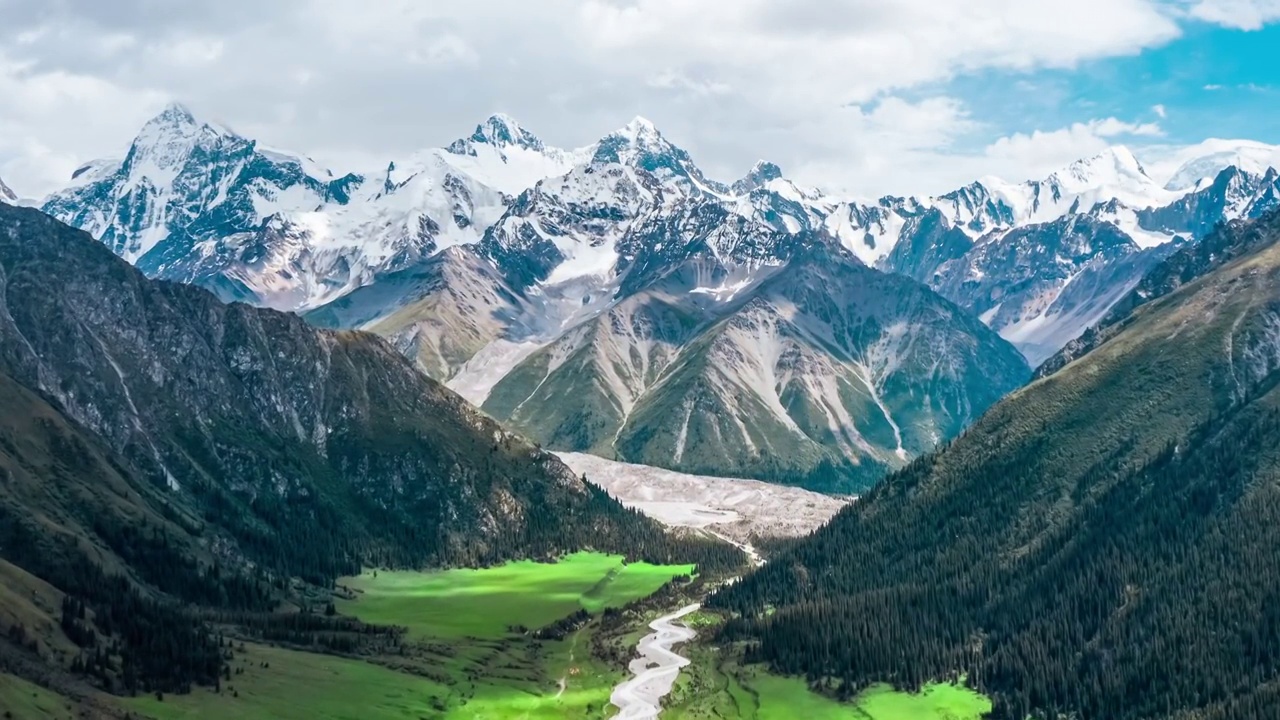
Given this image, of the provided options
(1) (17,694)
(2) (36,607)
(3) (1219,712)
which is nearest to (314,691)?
(2) (36,607)

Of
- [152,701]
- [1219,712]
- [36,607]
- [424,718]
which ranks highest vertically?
[36,607]

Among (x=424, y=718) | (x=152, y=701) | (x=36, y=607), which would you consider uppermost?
(x=36, y=607)

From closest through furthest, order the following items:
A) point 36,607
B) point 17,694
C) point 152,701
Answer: point 17,694, point 152,701, point 36,607

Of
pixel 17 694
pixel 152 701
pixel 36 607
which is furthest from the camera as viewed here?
pixel 36 607

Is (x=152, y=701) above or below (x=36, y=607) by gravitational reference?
below

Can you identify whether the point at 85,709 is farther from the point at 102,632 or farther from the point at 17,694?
the point at 102,632

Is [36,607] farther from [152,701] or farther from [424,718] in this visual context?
[424,718]

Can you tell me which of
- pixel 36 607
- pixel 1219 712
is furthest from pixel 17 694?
pixel 1219 712

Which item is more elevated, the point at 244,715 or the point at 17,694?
the point at 17,694

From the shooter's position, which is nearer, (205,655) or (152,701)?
(152,701)
